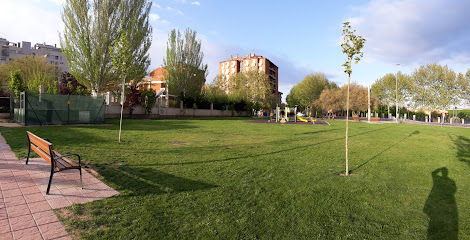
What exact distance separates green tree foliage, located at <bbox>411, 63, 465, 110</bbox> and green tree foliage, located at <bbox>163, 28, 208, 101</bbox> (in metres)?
43.8

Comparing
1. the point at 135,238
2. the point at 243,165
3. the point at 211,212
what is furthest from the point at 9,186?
the point at 243,165

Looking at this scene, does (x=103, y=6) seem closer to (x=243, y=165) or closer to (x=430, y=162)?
(x=243, y=165)

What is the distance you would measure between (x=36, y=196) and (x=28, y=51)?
4179 inches

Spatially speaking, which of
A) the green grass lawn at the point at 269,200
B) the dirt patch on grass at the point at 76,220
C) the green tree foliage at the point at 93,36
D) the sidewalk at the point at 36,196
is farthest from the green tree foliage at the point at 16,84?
the dirt patch on grass at the point at 76,220

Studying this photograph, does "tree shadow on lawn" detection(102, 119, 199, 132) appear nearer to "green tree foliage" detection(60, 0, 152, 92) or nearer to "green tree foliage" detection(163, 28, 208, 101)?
"green tree foliage" detection(60, 0, 152, 92)

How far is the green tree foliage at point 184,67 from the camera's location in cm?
4053

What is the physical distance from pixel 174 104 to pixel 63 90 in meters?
14.9

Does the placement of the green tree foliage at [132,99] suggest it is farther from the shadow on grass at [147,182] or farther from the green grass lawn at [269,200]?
the shadow on grass at [147,182]

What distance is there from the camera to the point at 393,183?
5184 mm

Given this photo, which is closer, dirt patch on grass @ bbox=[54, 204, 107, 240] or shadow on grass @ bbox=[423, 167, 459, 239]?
dirt patch on grass @ bbox=[54, 204, 107, 240]

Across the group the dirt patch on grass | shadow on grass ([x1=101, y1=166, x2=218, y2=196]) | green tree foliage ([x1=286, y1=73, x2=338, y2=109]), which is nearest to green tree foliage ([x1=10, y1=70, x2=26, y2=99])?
shadow on grass ([x1=101, y1=166, x2=218, y2=196])

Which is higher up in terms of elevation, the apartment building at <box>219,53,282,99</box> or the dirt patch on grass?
the apartment building at <box>219,53,282,99</box>

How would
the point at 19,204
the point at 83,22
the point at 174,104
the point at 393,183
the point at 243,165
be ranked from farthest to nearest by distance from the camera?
the point at 174,104 → the point at 83,22 → the point at 243,165 → the point at 393,183 → the point at 19,204

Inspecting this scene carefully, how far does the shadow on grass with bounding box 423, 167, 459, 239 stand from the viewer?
314 cm
